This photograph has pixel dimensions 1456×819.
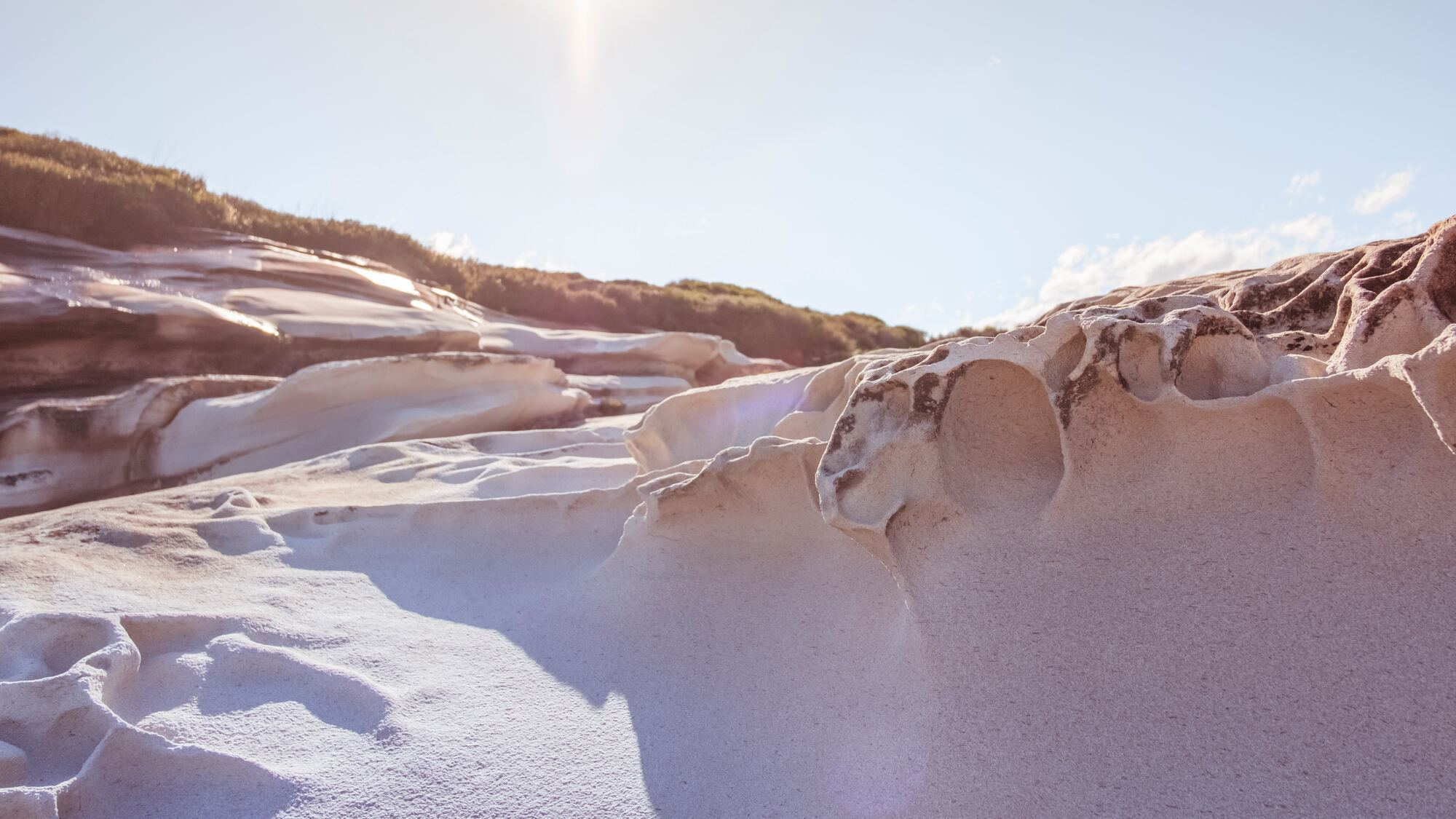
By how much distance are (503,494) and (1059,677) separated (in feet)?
8.75

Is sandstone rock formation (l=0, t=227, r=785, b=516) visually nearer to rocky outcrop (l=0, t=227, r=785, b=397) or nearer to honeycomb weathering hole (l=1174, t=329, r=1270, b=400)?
rocky outcrop (l=0, t=227, r=785, b=397)

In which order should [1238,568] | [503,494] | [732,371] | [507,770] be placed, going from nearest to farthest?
[1238,568] → [507,770] → [503,494] → [732,371]

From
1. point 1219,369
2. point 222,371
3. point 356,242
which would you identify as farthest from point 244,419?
point 356,242

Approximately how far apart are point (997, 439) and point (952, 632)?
48cm

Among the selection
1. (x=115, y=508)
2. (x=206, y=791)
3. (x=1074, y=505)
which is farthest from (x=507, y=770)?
(x=115, y=508)

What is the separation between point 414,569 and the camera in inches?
116

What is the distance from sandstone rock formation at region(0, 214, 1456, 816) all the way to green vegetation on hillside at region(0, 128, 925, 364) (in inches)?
254

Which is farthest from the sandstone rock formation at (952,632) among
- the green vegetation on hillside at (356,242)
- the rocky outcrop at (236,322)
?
the green vegetation on hillside at (356,242)

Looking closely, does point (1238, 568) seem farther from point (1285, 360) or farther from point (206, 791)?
point (206, 791)

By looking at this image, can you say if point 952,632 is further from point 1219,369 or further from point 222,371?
point 222,371

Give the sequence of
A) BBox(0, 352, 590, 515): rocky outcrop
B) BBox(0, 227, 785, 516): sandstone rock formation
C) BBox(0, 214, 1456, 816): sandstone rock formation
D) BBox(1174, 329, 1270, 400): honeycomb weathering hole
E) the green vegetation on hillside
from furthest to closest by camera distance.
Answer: the green vegetation on hillside, BBox(0, 227, 785, 516): sandstone rock formation, BBox(0, 352, 590, 515): rocky outcrop, BBox(1174, 329, 1270, 400): honeycomb weathering hole, BBox(0, 214, 1456, 816): sandstone rock formation

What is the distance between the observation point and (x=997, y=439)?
1920 millimetres

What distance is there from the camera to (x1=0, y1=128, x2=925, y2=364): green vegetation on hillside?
7234 mm

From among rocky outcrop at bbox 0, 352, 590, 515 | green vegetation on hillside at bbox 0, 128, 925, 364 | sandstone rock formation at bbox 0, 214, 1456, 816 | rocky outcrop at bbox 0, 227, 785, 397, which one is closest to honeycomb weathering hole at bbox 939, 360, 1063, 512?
sandstone rock formation at bbox 0, 214, 1456, 816
